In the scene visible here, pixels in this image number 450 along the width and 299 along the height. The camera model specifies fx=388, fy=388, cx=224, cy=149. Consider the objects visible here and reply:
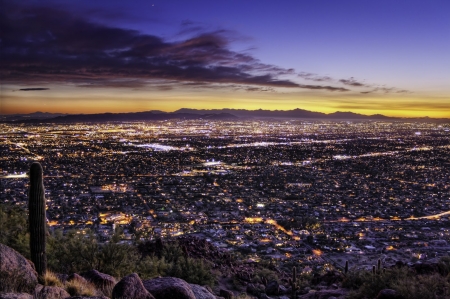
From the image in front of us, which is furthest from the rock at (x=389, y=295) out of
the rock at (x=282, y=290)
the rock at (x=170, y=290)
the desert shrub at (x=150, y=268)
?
the desert shrub at (x=150, y=268)

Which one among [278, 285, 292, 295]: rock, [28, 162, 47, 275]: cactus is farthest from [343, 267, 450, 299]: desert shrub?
[28, 162, 47, 275]: cactus

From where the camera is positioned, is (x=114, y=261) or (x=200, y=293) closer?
(x=200, y=293)

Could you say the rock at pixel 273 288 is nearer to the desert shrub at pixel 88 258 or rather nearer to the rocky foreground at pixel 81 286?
the rocky foreground at pixel 81 286

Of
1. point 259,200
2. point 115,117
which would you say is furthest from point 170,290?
point 115,117

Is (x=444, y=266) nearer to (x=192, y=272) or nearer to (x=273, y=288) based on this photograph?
(x=273, y=288)

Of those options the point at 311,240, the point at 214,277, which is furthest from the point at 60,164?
the point at 214,277

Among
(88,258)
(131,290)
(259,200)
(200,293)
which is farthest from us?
(259,200)

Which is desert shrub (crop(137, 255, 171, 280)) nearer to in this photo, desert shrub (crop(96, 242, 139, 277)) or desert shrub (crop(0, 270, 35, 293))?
desert shrub (crop(96, 242, 139, 277))
